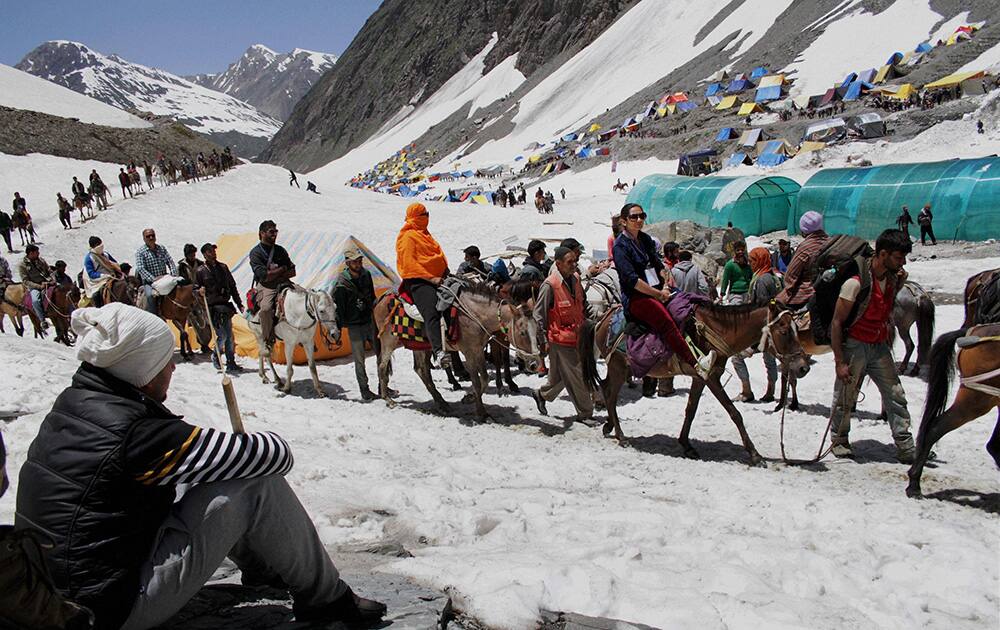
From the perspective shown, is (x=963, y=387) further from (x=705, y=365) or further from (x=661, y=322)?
(x=661, y=322)

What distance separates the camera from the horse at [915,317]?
360 inches

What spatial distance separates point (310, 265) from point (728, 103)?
54.3m

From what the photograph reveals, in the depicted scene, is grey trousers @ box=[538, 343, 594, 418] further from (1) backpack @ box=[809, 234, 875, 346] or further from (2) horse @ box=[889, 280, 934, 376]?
(2) horse @ box=[889, 280, 934, 376]

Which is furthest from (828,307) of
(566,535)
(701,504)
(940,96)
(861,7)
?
(861,7)

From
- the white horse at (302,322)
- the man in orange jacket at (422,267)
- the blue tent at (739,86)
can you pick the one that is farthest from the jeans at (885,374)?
the blue tent at (739,86)

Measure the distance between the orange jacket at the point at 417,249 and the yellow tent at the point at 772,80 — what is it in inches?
2357

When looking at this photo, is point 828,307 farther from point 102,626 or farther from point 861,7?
point 861,7

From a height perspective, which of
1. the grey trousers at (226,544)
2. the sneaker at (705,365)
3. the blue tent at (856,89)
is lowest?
the sneaker at (705,365)

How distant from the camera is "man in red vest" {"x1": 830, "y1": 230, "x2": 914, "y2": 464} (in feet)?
21.4

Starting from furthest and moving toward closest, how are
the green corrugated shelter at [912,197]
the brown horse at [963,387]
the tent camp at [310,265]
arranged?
the green corrugated shelter at [912,197], the tent camp at [310,265], the brown horse at [963,387]

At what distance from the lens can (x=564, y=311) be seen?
8383mm

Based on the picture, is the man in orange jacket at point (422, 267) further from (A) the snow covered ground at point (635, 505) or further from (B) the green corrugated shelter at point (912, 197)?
(B) the green corrugated shelter at point (912, 197)

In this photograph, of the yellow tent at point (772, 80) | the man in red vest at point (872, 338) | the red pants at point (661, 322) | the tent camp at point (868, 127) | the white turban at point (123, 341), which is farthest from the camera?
the yellow tent at point (772, 80)

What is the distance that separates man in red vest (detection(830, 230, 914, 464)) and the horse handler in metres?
5.24
